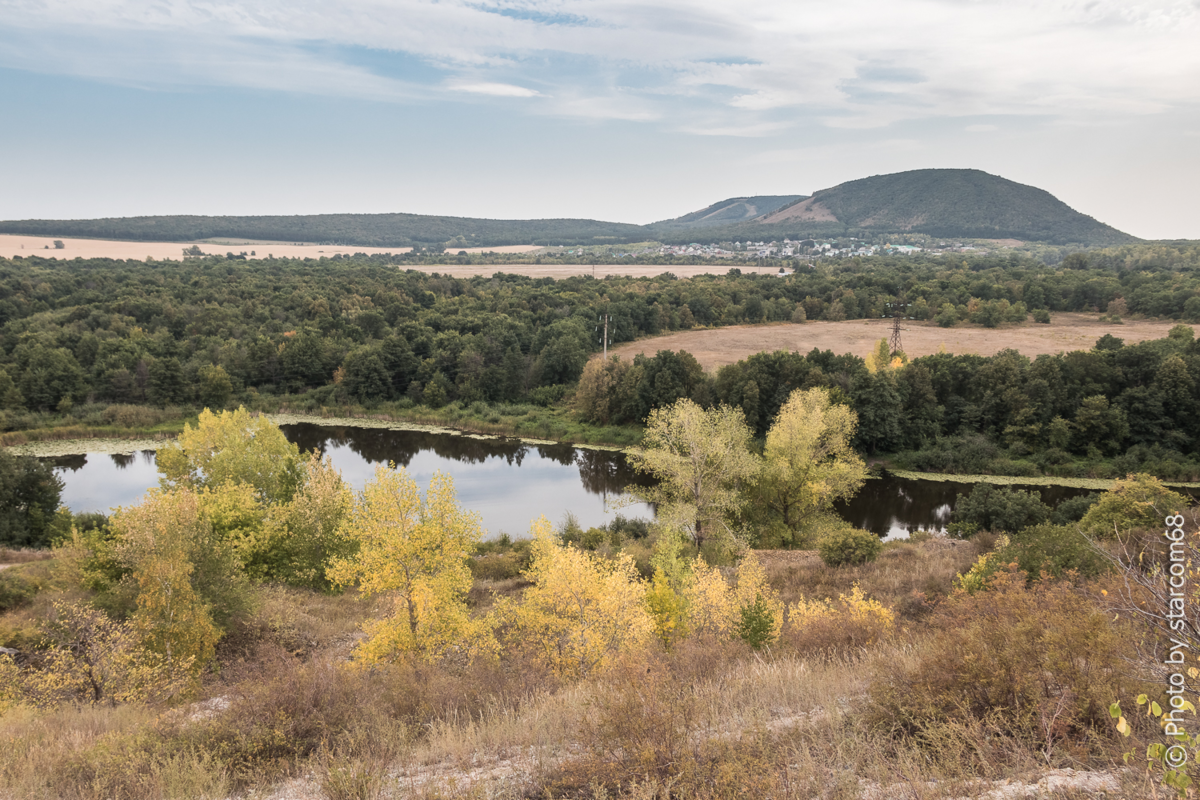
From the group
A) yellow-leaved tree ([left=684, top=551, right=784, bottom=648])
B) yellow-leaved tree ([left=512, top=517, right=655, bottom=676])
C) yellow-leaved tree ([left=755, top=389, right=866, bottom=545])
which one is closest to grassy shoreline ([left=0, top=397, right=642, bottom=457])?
yellow-leaved tree ([left=755, top=389, right=866, bottom=545])

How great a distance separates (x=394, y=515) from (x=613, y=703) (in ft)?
28.7

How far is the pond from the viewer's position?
111 feet

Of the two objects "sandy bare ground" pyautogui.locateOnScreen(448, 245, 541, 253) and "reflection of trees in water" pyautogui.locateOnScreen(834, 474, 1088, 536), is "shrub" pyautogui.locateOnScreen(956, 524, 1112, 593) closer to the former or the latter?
"reflection of trees in water" pyautogui.locateOnScreen(834, 474, 1088, 536)

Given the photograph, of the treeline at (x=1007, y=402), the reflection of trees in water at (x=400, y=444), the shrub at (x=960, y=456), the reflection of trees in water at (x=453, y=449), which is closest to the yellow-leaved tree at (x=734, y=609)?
the reflection of trees in water at (x=453, y=449)

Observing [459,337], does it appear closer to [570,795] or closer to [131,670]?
[131,670]

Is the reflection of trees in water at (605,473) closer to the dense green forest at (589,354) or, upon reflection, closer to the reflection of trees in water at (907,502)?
the dense green forest at (589,354)

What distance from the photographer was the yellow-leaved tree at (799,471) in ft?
88.3

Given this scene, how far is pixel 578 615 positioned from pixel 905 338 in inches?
2503

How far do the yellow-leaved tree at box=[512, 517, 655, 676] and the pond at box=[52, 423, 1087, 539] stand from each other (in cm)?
1866

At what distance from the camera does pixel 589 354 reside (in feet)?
200

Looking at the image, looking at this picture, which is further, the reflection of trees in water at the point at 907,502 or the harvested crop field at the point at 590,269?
the harvested crop field at the point at 590,269

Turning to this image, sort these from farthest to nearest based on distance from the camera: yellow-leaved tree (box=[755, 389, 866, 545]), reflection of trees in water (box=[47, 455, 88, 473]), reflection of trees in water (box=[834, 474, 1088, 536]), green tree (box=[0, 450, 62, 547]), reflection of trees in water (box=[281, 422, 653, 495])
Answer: reflection of trees in water (box=[281, 422, 653, 495]), reflection of trees in water (box=[47, 455, 88, 473]), reflection of trees in water (box=[834, 474, 1088, 536]), yellow-leaved tree (box=[755, 389, 866, 545]), green tree (box=[0, 450, 62, 547])

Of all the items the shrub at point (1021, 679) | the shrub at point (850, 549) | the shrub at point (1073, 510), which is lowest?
the shrub at point (850, 549)

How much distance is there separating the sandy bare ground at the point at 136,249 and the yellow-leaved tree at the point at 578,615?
5460 inches
